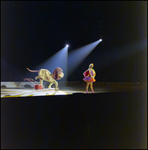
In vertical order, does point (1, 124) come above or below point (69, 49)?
below

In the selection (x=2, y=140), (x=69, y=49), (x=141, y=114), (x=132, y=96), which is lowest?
(x=2, y=140)

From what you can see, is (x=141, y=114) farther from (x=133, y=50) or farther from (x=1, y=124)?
(x=1, y=124)

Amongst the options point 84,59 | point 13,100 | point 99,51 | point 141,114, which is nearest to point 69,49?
point 84,59

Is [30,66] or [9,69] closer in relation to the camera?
[9,69]

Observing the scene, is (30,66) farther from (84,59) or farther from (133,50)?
(133,50)

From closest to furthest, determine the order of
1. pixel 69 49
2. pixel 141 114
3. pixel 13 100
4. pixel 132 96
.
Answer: pixel 13 100 → pixel 141 114 → pixel 132 96 → pixel 69 49

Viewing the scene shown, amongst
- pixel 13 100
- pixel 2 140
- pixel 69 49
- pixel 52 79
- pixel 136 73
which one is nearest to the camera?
pixel 2 140

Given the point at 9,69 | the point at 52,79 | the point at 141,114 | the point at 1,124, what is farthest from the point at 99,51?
the point at 1,124
